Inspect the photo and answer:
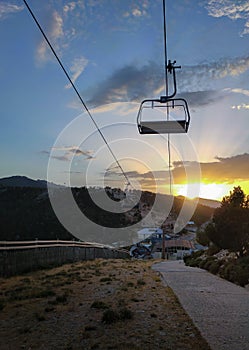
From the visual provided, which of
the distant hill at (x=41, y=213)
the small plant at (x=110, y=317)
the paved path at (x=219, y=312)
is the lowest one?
the paved path at (x=219, y=312)

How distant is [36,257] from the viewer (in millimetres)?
17484

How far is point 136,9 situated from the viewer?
36.6 feet

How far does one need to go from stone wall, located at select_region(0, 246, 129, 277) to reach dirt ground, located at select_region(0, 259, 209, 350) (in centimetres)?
344

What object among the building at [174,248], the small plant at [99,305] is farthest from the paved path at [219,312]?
the building at [174,248]

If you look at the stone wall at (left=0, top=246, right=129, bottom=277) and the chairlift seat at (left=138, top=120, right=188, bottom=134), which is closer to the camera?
the chairlift seat at (left=138, top=120, right=188, bottom=134)

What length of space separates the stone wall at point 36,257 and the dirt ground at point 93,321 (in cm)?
344

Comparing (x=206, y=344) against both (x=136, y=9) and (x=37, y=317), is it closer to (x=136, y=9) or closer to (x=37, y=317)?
(x=37, y=317)

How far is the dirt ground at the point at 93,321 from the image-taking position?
5.69m

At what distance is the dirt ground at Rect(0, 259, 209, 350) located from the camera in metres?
5.69

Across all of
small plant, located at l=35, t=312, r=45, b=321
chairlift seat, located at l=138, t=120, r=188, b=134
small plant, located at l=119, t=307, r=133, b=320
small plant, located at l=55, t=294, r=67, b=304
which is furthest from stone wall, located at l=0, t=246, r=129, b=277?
small plant, located at l=119, t=307, r=133, b=320

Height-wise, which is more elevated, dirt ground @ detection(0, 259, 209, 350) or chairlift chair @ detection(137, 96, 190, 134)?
chairlift chair @ detection(137, 96, 190, 134)

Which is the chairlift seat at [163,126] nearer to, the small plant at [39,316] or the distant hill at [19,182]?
the small plant at [39,316]

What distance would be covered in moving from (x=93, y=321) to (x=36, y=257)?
437 inches

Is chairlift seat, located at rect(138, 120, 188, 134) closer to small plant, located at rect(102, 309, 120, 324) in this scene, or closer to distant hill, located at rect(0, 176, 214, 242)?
small plant, located at rect(102, 309, 120, 324)
